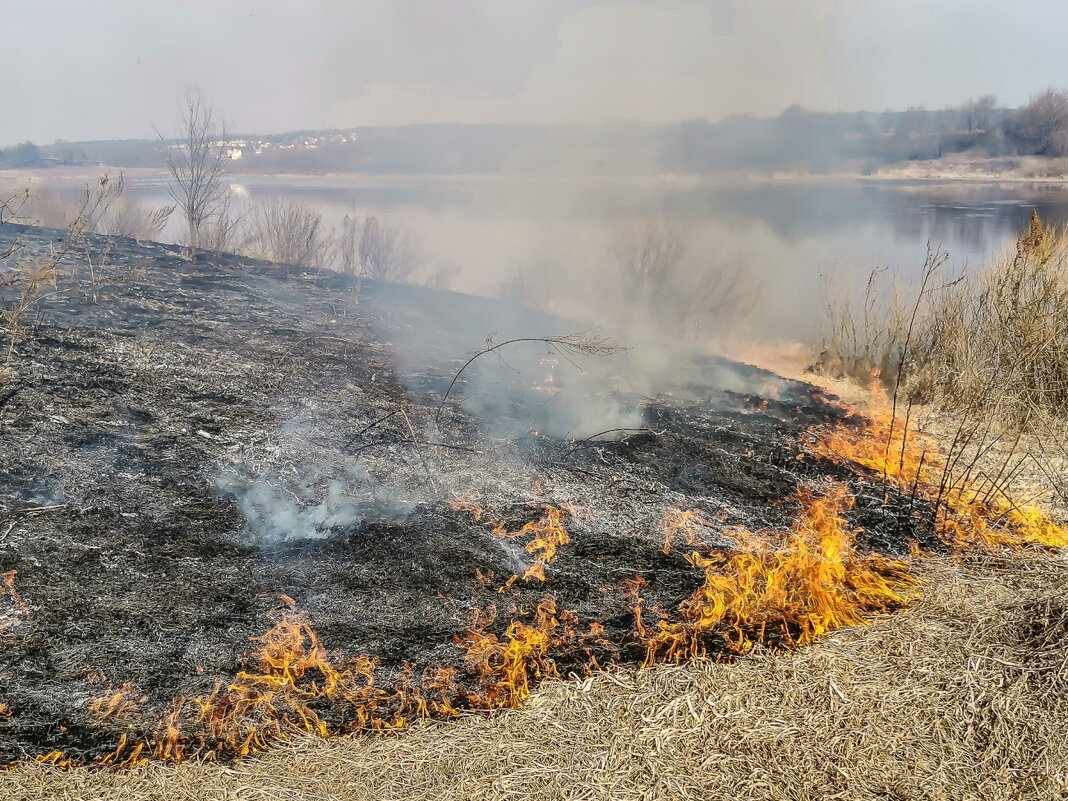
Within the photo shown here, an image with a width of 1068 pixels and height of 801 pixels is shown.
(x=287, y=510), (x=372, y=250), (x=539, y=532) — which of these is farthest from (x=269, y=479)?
(x=372, y=250)

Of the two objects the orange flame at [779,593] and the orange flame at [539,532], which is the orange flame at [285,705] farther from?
the orange flame at [779,593]

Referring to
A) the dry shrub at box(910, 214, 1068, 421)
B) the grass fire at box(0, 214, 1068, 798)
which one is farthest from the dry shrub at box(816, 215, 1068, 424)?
the grass fire at box(0, 214, 1068, 798)

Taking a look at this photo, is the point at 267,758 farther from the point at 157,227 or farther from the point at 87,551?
the point at 157,227

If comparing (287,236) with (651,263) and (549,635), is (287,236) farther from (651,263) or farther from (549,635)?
(549,635)

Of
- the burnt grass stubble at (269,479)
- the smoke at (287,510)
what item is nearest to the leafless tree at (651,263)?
the burnt grass stubble at (269,479)

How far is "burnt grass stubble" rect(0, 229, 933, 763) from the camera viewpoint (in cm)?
391

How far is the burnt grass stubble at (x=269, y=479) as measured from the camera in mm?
3914

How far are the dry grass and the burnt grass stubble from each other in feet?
1.15

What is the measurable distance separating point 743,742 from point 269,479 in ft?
13.6

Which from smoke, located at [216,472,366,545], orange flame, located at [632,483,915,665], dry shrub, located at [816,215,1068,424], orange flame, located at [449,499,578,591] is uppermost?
dry shrub, located at [816,215,1068,424]

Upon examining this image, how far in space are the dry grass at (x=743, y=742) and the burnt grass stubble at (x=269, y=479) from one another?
13.7 inches

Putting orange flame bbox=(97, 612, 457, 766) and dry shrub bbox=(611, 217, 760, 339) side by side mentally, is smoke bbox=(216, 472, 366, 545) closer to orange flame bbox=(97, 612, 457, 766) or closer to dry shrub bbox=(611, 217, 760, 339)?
orange flame bbox=(97, 612, 457, 766)

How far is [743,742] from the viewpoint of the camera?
10.5 feet

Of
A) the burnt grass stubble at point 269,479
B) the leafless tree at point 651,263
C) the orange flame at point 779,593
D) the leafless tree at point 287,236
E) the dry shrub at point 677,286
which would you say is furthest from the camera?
the leafless tree at point 287,236
